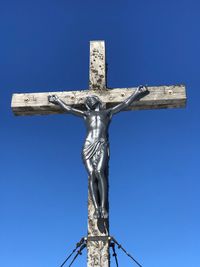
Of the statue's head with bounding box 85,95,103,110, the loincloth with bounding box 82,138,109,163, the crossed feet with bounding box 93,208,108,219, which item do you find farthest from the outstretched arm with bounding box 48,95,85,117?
the crossed feet with bounding box 93,208,108,219

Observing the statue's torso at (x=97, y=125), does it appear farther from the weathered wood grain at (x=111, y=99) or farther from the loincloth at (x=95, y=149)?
the weathered wood grain at (x=111, y=99)

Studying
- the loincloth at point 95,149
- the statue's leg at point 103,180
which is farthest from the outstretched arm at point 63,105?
the statue's leg at point 103,180

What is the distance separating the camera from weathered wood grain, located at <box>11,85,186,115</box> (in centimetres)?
670

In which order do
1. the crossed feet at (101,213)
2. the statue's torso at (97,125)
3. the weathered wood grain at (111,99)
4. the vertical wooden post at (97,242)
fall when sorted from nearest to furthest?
the vertical wooden post at (97,242)
the crossed feet at (101,213)
the statue's torso at (97,125)
the weathered wood grain at (111,99)

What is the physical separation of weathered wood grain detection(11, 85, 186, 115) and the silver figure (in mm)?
136

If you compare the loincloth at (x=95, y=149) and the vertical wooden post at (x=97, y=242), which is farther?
the loincloth at (x=95, y=149)

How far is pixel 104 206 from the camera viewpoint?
18.3 ft

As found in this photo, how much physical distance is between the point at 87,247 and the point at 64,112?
2141 mm

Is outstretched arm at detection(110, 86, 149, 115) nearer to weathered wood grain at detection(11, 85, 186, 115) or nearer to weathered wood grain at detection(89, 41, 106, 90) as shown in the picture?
weathered wood grain at detection(11, 85, 186, 115)

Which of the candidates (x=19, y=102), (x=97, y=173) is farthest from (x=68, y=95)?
(x=97, y=173)

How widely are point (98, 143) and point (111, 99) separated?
1.01 m

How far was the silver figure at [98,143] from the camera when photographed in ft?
18.5

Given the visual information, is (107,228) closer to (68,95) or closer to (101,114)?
(101,114)

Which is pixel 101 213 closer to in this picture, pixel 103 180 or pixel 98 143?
pixel 103 180
